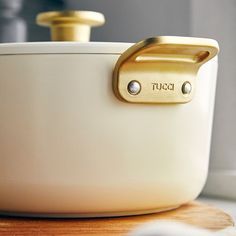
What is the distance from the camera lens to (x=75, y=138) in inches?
26.5

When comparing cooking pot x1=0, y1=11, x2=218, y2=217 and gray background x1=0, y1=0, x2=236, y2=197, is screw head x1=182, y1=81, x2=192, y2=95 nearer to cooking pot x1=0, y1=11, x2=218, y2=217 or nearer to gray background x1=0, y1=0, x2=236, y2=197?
cooking pot x1=0, y1=11, x2=218, y2=217

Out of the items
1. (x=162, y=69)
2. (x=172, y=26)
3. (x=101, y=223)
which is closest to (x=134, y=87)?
(x=162, y=69)

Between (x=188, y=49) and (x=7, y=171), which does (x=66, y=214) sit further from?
(x=188, y=49)

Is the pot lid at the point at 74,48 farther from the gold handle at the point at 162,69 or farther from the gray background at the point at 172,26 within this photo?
the gray background at the point at 172,26

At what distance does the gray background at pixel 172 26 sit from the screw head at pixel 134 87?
304mm

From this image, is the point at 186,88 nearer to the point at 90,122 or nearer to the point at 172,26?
the point at 90,122

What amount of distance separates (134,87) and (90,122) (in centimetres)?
5

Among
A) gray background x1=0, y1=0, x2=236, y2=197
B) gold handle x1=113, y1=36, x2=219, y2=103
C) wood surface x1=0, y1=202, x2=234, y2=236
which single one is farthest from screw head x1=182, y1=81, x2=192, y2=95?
gray background x1=0, y1=0, x2=236, y2=197

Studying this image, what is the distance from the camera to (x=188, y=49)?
2.24 ft

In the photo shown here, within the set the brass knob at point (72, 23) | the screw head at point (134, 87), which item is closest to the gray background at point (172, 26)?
the brass knob at point (72, 23)

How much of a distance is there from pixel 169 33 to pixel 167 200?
357mm

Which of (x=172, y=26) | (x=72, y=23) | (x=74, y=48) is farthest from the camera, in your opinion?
(x=172, y=26)

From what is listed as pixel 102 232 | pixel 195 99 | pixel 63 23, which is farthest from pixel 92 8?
pixel 102 232

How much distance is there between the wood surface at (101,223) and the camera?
663 millimetres
